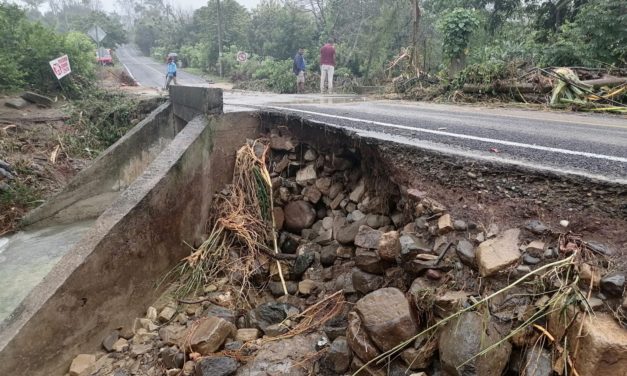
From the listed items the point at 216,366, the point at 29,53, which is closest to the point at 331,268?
the point at 216,366

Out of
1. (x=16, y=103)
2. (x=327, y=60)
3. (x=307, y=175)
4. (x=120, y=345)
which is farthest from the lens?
(x=327, y=60)

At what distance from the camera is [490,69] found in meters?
8.34

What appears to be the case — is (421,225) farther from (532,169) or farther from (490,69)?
(490,69)

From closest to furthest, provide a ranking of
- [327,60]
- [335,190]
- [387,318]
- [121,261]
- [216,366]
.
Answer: [387,318]
[216,366]
[121,261]
[335,190]
[327,60]

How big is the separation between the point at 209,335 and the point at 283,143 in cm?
271

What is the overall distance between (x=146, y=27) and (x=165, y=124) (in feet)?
168

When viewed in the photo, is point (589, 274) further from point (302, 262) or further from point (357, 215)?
point (302, 262)

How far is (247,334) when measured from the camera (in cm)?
345

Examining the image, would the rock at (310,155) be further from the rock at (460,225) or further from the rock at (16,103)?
the rock at (16,103)

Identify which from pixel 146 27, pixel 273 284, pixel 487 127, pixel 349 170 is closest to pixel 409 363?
pixel 273 284

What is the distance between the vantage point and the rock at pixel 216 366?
2.93m

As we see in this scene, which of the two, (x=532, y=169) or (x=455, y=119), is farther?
(x=455, y=119)

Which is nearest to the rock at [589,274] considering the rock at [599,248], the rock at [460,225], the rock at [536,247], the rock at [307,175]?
the rock at [599,248]

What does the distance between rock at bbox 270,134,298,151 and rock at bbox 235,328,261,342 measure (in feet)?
Answer: 7.97
